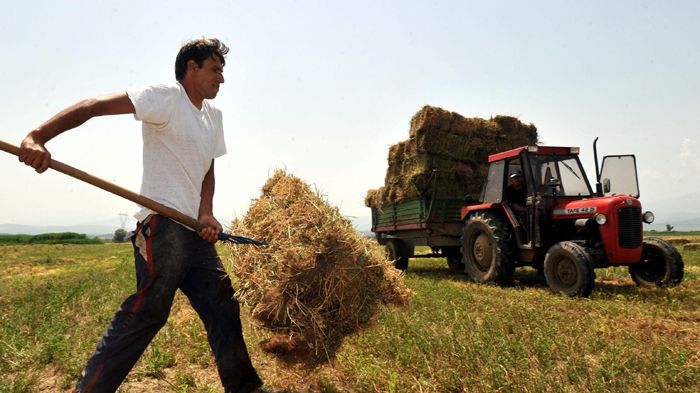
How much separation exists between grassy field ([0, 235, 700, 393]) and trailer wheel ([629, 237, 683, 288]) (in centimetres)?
77

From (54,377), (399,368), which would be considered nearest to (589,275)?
(399,368)

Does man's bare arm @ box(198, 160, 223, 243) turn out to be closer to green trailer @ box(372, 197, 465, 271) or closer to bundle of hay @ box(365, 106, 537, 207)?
green trailer @ box(372, 197, 465, 271)

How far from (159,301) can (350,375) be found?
161 centimetres

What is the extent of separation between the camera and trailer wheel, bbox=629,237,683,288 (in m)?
6.89

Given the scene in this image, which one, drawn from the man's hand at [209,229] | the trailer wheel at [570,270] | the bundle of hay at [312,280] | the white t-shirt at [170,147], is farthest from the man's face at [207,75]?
the trailer wheel at [570,270]

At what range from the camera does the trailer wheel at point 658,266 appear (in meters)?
6.89

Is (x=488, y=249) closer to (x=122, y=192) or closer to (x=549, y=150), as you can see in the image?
(x=549, y=150)

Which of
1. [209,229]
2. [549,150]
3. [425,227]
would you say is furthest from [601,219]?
[209,229]

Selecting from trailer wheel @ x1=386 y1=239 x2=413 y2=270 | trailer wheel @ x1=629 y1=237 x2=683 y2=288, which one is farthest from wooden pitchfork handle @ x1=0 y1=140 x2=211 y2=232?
trailer wheel @ x1=386 y1=239 x2=413 y2=270

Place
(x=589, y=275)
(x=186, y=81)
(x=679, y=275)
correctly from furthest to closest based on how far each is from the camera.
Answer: (x=679, y=275) < (x=589, y=275) < (x=186, y=81)

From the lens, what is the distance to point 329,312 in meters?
3.06

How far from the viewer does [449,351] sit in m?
3.68

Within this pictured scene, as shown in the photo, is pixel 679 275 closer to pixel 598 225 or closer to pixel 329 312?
pixel 598 225

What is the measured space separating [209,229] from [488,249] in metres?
6.45
